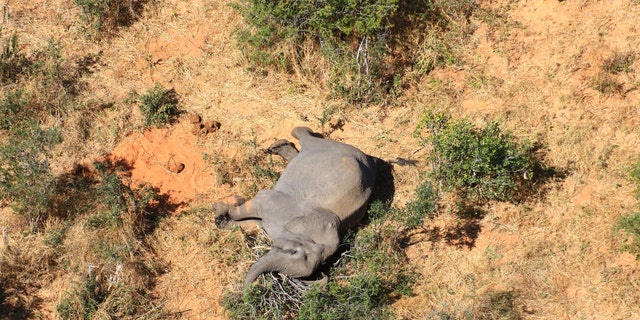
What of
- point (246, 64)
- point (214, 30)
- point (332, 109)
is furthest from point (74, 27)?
point (332, 109)

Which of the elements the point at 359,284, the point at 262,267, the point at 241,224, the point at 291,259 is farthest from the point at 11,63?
the point at 359,284

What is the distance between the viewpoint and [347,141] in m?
9.62

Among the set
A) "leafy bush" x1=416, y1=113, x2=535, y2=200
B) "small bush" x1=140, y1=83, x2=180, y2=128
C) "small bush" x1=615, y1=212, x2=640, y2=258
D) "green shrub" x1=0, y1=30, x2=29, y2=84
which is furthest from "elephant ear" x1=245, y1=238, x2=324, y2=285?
"green shrub" x1=0, y1=30, x2=29, y2=84

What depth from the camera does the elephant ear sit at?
7.72m

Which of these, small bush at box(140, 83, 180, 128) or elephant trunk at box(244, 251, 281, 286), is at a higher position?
small bush at box(140, 83, 180, 128)

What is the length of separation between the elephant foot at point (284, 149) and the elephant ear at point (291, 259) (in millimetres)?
1673

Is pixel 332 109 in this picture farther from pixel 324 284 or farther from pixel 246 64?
pixel 324 284

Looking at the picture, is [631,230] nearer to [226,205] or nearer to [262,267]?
[262,267]

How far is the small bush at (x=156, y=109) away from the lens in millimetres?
9656

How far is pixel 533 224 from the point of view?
8727mm

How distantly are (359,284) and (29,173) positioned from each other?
4.45 meters

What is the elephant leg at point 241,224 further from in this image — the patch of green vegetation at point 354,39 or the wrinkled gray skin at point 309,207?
the patch of green vegetation at point 354,39

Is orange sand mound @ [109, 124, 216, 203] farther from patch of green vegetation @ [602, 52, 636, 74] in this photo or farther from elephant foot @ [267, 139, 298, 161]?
patch of green vegetation @ [602, 52, 636, 74]

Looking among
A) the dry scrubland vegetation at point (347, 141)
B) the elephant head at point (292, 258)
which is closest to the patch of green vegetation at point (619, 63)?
the dry scrubland vegetation at point (347, 141)
